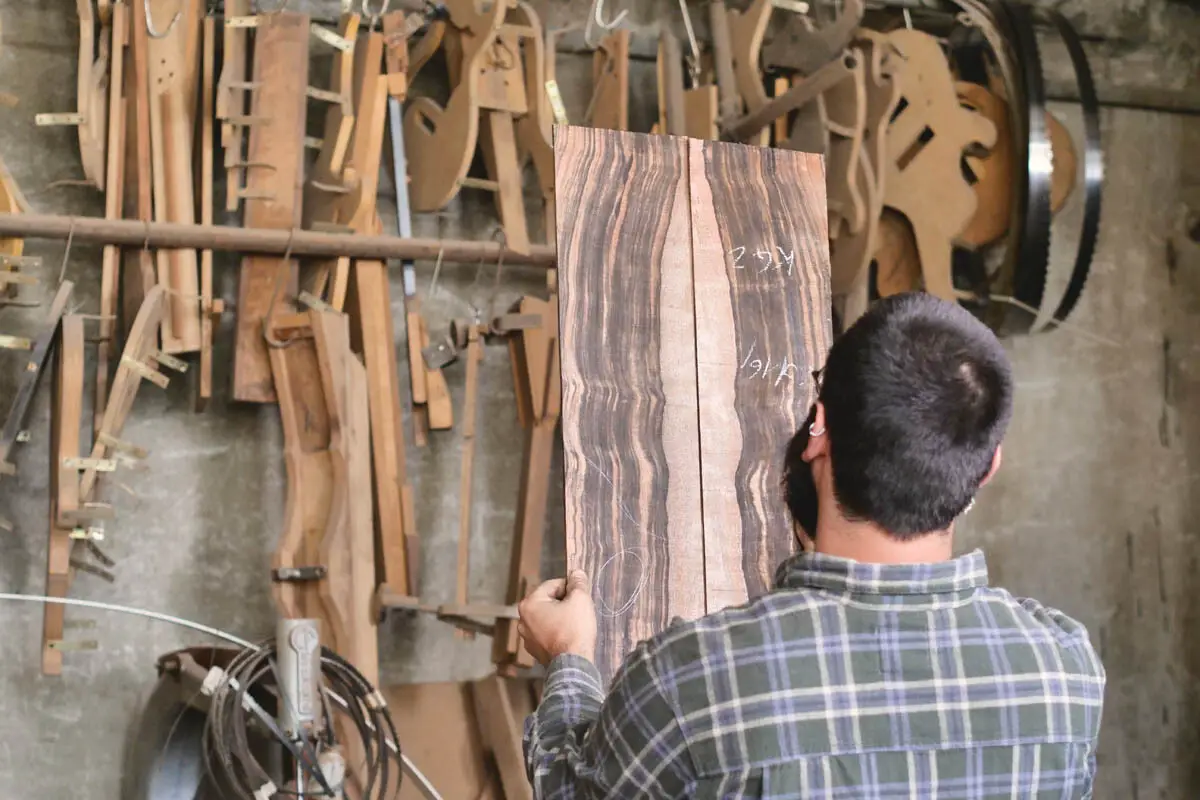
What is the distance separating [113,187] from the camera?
3.49 metres

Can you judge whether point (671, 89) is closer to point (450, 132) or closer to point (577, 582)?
point (450, 132)

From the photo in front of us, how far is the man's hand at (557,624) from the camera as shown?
1589 millimetres

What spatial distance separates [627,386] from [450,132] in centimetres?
189

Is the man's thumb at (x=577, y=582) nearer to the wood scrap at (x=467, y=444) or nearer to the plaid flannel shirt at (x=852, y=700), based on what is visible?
the plaid flannel shirt at (x=852, y=700)

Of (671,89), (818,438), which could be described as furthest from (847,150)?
(818,438)

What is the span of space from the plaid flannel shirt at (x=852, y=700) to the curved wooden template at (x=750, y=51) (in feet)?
9.33

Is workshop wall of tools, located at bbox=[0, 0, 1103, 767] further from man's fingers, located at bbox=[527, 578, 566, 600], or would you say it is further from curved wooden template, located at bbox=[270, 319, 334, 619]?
man's fingers, located at bbox=[527, 578, 566, 600]

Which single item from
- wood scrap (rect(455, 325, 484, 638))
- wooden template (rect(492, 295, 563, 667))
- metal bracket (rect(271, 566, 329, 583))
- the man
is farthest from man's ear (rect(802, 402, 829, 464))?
wood scrap (rect(455, 325, 484, 638))

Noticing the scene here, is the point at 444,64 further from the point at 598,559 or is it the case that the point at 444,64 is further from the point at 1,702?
the point at 598,559

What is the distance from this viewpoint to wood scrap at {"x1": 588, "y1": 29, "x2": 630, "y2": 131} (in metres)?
3.92

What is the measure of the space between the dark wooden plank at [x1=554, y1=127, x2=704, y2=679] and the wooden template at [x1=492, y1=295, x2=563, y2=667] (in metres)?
1.45

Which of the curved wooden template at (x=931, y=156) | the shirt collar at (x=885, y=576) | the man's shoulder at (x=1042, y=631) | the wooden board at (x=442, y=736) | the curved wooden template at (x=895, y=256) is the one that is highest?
the curved wooden template at (x=931, y=156)

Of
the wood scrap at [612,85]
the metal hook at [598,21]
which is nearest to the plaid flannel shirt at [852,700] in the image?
the metal hook at [598,21]

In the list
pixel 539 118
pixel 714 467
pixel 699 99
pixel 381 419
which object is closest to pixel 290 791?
pixel 381 419
